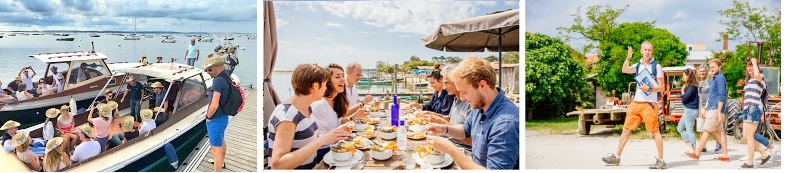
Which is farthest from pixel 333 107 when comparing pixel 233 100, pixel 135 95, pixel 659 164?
pixel 659 164

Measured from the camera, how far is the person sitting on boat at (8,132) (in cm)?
456

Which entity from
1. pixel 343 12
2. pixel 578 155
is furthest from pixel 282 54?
pixel 578 155

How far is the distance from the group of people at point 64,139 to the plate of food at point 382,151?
7.11ft

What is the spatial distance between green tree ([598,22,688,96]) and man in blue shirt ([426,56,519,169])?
1798 millimetres

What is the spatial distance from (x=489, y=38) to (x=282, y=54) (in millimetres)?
1855

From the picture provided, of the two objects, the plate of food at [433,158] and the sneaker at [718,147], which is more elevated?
the plate of food at [433,158]

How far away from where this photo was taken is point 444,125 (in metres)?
4.04

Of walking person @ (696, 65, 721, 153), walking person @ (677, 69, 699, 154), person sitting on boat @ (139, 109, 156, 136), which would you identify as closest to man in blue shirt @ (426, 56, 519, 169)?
walking person @ (677, 69, 699, 154)

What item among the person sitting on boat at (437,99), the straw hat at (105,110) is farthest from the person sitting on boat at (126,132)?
the person sitting on boat at (437,99)

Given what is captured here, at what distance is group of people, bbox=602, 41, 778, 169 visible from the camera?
4844 millimetres

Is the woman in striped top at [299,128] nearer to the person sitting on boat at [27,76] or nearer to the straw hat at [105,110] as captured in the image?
the straw hat at [105,110]

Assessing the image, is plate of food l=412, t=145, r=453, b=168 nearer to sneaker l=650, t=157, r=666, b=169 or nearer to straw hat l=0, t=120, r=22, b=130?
sneaker l=650, t=157, r=666, b=169

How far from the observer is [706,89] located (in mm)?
4918

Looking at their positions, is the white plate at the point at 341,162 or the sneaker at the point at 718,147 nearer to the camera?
the white plate at the point at 341,162
